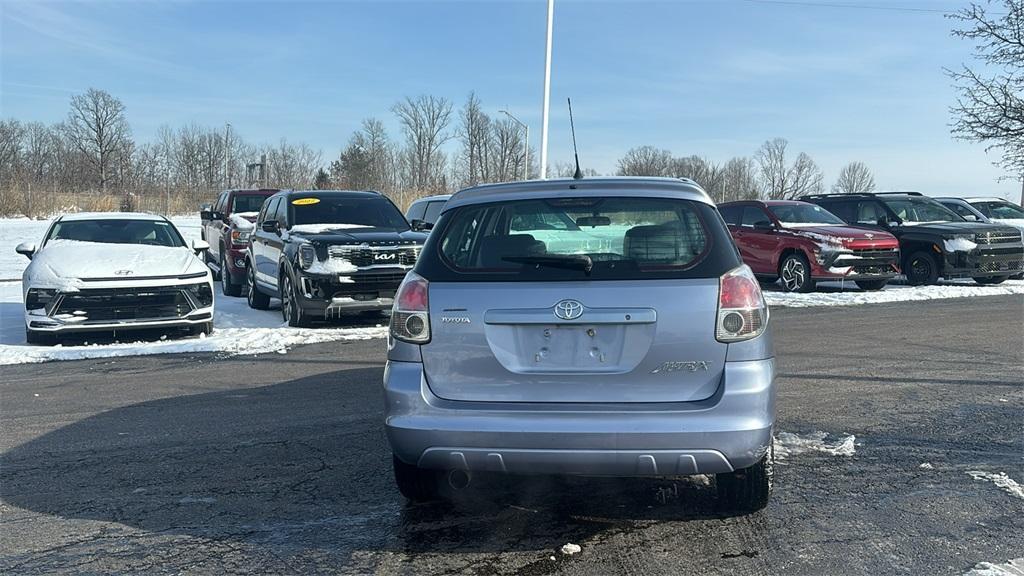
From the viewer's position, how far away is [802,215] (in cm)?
1620

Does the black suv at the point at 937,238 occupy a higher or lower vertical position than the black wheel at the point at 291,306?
higher

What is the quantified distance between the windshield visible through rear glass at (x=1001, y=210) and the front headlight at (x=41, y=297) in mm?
22001

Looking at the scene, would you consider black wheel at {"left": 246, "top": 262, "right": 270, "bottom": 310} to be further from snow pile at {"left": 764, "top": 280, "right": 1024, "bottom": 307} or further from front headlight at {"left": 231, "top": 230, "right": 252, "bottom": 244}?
snow pile at {"left": 764, "top": 280, "right": 1024, "bottom": 307}

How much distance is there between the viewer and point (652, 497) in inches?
169

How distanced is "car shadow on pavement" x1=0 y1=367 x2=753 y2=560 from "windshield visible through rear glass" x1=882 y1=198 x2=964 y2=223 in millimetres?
14473

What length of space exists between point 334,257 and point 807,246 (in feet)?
29.7

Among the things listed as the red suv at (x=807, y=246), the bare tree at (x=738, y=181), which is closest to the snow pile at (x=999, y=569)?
the red suv at (x=807, y=246)

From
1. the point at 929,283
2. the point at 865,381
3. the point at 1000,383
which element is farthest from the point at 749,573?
the point at 929,283

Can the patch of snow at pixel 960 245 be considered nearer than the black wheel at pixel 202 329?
No

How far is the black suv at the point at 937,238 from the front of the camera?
51.6ft

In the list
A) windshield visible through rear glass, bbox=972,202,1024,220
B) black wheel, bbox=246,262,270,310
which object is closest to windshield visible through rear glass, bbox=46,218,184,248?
black wheel, bbox=246,262,270,310

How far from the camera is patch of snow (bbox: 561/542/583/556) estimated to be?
11.8 ft

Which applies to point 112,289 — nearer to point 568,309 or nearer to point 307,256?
point 307,256

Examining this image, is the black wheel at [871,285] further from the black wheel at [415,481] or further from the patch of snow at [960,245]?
the black wheel at [415,481]
